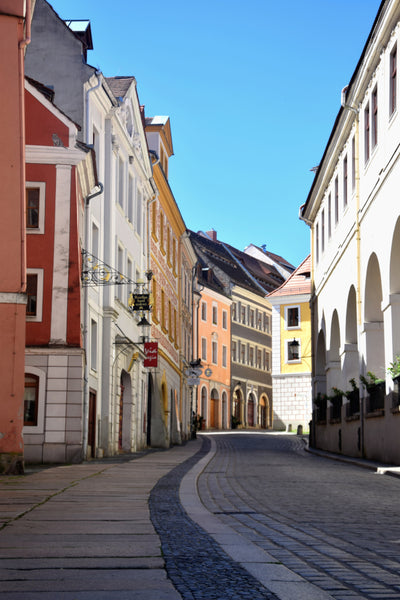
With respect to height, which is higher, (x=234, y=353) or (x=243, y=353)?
(x=243, y=353)

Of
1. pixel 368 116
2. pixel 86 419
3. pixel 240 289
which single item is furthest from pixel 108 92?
pixel 240 289

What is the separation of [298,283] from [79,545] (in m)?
55.6

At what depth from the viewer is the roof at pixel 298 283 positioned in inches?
2205

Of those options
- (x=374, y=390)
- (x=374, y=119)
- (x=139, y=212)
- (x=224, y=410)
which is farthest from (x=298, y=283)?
(x=374, y=390)

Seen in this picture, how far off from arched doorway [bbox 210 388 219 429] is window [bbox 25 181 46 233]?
54474 millimetres

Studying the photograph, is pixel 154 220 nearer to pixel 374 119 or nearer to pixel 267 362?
pixel 374 119

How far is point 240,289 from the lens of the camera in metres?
81.4

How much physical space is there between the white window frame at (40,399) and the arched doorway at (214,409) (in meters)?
54.3

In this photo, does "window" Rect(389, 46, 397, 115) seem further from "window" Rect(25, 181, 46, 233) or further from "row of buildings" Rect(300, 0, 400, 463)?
"window" Rect(25, 181, 46, 233)

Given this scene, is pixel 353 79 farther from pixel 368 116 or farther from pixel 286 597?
pixel 286 597

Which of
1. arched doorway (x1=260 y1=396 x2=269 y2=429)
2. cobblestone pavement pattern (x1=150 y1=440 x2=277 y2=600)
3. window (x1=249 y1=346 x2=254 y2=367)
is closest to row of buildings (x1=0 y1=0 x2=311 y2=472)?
cobblestone pavement pattern (x1=150 y1=440 x2=277 y2=600)

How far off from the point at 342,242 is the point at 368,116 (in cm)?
514

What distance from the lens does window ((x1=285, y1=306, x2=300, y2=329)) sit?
212 ft

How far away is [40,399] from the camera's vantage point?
72.7 feet
